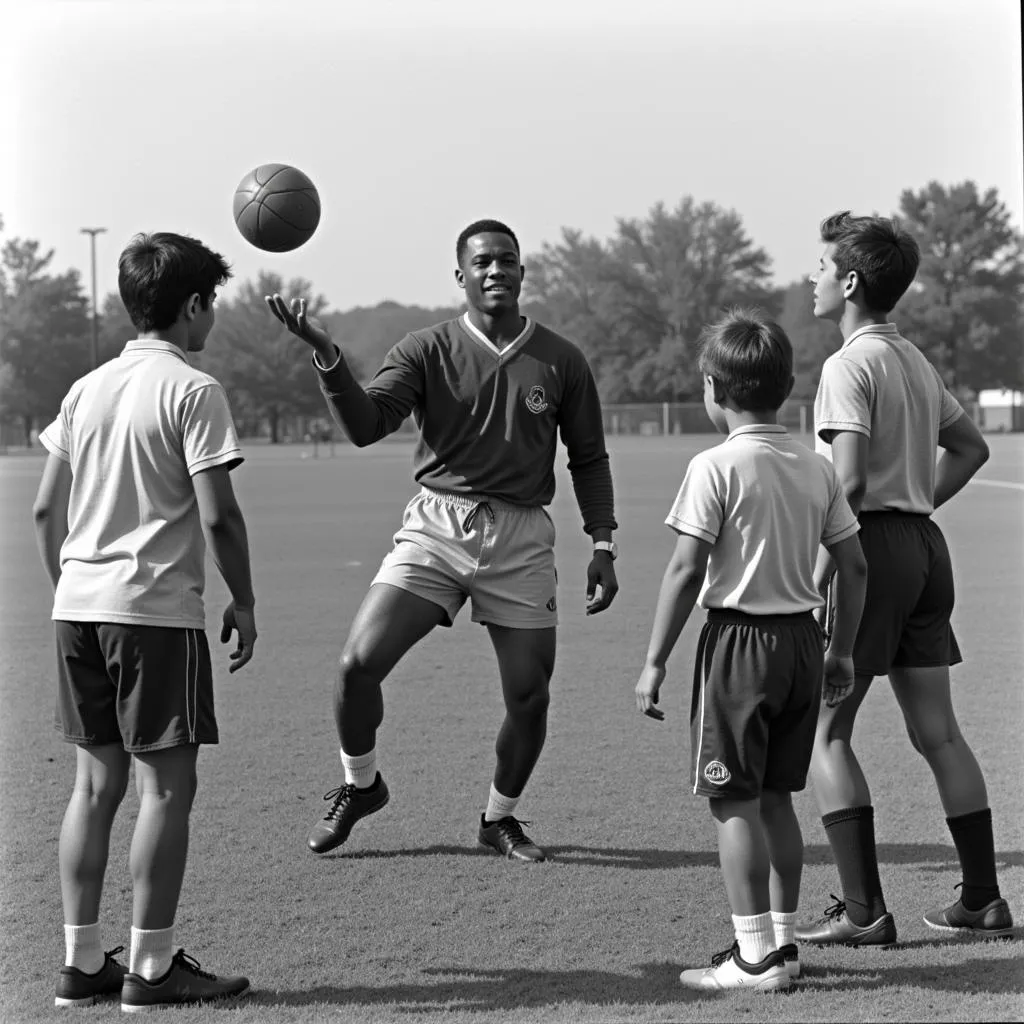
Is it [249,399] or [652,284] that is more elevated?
[652,284]

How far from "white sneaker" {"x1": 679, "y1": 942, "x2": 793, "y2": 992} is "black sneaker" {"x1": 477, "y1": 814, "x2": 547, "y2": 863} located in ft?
4.42

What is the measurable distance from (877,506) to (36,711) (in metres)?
5.25

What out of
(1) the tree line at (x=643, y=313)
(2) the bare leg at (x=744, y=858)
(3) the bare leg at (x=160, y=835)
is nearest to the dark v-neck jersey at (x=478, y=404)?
(3) the bare leg at (x=160, y=835)

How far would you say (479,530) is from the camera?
539 centimetres

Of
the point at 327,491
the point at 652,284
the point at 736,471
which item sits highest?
the point at 652,284

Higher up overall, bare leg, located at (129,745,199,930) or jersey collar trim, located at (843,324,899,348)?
jersey collar trim, located at (843,324,899,348)

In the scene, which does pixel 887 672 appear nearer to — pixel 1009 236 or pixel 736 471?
pixel 736 471

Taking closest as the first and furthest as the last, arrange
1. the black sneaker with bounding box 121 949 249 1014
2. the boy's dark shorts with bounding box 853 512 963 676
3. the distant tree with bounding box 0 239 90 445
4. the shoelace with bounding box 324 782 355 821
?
the black sneaker with bounding box 121 949 249 1014 → the boy's dark shorts with bounding box 853 512 963 676 → the shoelace with bounding box 324 782 355 821 → the distant tree with bounding box 0 239 90 445

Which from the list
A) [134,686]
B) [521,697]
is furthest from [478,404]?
[134,686]

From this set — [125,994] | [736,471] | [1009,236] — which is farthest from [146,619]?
[1009,236]

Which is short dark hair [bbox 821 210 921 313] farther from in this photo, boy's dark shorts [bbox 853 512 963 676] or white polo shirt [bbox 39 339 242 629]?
white polo shirt [bbox 39 339 242 629]

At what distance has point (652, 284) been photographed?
310ft

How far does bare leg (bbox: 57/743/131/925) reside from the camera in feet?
12.6

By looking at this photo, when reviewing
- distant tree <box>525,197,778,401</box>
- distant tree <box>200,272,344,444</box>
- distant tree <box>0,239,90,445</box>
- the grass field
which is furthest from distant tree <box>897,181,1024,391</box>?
the grass field
